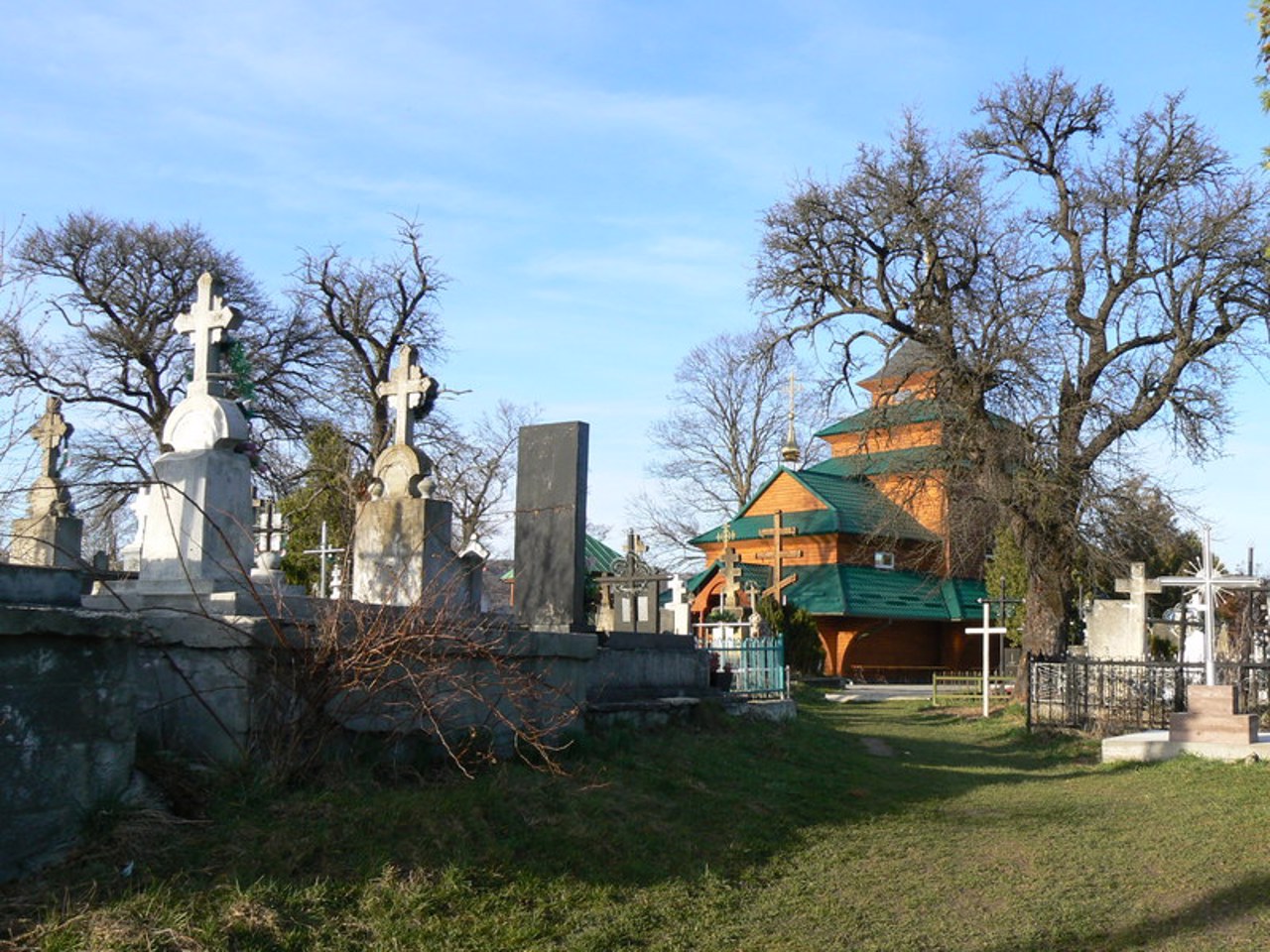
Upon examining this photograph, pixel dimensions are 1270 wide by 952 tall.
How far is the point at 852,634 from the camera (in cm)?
3825

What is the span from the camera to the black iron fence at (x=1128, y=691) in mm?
16812

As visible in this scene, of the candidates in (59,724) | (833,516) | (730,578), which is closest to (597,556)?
(730,578)

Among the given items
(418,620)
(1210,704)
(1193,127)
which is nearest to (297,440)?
(1193,127)

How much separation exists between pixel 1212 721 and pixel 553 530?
8.01 m

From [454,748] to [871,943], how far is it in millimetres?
2945

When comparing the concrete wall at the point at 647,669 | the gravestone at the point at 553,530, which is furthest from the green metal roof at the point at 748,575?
the gravestone at the point at 553,530

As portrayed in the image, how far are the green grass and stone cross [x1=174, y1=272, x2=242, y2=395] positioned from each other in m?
4.90

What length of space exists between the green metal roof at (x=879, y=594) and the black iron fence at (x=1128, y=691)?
18505 mm

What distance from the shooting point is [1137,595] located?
2059 centimetres

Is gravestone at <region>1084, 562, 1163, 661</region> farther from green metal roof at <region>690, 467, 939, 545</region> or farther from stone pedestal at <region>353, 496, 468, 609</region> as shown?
green metal roof at <region>690, 467, 939, 545</region>

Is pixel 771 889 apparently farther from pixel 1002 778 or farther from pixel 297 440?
pixel 297 440

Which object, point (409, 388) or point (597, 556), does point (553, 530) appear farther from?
point (597, 556)

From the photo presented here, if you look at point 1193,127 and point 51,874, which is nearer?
point 51,874

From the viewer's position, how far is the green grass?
5.18 m
